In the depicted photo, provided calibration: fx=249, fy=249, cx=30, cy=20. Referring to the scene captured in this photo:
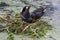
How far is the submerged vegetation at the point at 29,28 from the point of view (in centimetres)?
354

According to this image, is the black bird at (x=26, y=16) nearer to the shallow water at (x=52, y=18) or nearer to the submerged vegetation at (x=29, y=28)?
the submerged vegetation at (x=29, y=28)

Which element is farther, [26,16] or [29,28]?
[26,16]

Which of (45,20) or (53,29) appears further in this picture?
(45,20)

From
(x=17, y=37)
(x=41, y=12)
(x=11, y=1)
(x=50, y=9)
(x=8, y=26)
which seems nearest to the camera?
(x=17, y=37)

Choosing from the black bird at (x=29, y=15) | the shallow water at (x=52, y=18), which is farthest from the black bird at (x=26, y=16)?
the shallow water at (x=52, y=18)

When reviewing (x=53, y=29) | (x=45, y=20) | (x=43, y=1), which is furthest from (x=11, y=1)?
(x=53, y=29)

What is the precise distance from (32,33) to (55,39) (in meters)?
0.34

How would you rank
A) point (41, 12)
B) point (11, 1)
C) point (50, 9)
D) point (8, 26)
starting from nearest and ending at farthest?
1. point (8, 26)
2. point (41, 12)
3. point (50, 9)
4. point (11, 1)

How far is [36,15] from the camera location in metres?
3.93

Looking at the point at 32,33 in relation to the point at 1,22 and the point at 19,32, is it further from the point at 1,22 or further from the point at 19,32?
the point at 1,22

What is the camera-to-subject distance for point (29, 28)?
3.61 metres

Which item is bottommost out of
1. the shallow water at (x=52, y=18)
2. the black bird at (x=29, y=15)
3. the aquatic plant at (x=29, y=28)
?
the shallow water at (x=52, y=18)

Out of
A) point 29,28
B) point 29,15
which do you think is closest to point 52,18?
point 29,15

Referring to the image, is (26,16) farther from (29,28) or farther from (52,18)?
(52,18)
